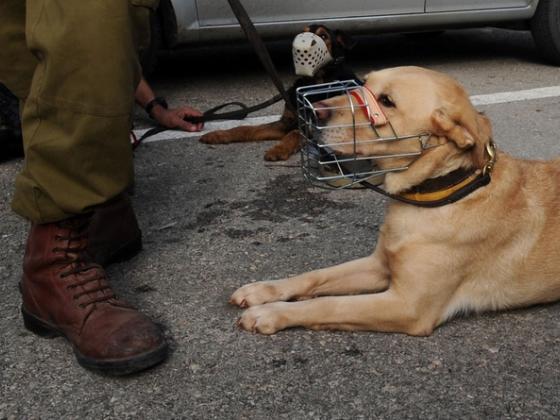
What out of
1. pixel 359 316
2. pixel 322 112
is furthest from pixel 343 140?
pixel 359 316

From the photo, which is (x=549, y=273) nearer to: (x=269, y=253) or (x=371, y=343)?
(x=371, y=343)

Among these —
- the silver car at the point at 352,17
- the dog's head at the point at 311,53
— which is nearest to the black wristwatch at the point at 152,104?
the silver car at the point at 352,17

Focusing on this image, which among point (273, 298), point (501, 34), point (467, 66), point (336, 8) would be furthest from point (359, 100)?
point (501, 34)

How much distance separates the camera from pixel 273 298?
245cm

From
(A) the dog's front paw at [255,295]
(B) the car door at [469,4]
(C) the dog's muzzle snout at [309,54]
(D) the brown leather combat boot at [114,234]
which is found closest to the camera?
(A) the dog's front paw at [255,295]

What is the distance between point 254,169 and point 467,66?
2.81 metres

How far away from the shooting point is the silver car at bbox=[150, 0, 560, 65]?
16.1 ft

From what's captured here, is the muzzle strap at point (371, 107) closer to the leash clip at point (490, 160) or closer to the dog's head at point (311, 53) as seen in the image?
the leash clip at point (490, 160)

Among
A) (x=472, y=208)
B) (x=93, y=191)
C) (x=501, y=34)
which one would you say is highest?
(x=93, y=191)

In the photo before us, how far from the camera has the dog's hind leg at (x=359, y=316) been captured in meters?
2.25

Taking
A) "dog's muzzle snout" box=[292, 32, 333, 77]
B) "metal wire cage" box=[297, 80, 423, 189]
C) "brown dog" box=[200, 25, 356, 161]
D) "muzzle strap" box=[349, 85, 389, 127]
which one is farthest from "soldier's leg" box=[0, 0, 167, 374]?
"brown dog" box=[200, 25, 356, 161]

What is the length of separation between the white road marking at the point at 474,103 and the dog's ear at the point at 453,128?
7.81ft

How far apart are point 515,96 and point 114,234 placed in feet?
10.8

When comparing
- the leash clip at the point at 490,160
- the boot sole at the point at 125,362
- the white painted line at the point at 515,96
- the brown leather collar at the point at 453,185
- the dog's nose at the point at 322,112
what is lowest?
the white painted line at the point at 515,96
